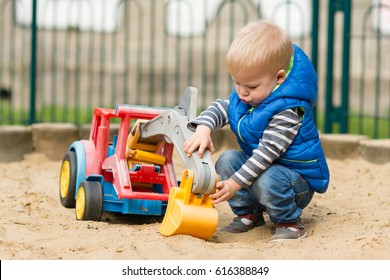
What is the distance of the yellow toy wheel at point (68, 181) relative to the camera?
4.51m

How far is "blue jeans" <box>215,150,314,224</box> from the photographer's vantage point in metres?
3.82

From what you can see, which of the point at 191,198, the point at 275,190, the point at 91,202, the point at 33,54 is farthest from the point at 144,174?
the point at 33,54

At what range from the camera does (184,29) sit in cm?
1009

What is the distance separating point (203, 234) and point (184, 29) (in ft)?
21.7

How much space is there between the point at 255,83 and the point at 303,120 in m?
0.29

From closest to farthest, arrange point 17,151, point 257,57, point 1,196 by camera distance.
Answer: point 257,57 < point 1,196 < point 17,151

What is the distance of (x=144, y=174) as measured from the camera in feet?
14.0

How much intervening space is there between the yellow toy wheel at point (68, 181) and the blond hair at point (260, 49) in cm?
121

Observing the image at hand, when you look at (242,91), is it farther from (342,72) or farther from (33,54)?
(33,54)

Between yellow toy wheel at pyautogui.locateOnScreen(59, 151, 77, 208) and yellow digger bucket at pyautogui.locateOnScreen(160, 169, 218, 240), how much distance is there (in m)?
0.93

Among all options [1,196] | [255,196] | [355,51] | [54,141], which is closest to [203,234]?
[255,196]

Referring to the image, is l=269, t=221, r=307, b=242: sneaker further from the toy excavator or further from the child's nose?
the child's nose

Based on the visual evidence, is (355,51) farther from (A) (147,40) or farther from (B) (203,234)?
(B) (203,234)

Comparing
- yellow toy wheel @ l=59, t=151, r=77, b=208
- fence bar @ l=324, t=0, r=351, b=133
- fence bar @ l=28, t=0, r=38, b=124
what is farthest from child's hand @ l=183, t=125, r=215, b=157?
fence bar @ l=28, t=0, r=38, b=124
